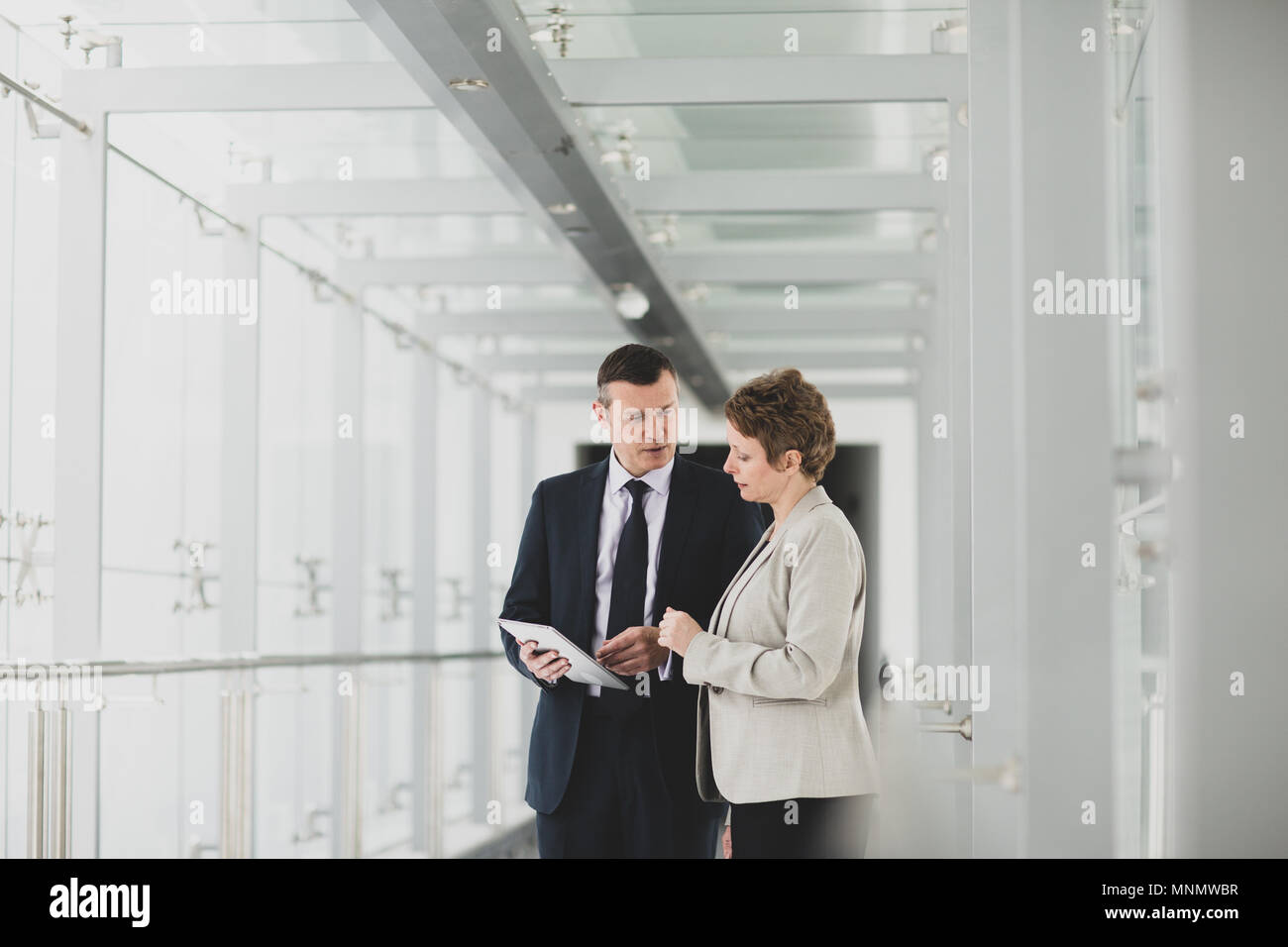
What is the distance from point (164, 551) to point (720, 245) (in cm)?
280

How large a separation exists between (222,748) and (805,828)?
2.20 m

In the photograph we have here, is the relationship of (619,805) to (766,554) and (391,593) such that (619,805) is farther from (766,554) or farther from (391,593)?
(391,593)

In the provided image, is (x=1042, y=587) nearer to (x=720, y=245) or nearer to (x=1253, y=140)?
(x=1253, y=140)

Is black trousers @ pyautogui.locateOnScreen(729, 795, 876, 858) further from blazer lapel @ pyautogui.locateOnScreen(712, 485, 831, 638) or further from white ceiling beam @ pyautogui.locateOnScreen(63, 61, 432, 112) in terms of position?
white ceiling beam @ pyautogui.locateOnScreen(63, 61, 432, 112)

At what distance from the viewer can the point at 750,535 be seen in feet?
9.84

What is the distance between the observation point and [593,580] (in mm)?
2967

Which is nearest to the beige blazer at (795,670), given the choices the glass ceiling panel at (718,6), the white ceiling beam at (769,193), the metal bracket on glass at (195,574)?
the glass ceiling panel at (718,6)

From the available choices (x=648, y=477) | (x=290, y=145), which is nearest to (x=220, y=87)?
(x=290, y=145)

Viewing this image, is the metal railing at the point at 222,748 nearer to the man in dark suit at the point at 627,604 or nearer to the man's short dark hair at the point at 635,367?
the man in dark suit at the point at 627,604

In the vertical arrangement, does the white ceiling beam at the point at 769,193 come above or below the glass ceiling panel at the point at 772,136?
below

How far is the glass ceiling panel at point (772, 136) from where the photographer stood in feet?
15.2

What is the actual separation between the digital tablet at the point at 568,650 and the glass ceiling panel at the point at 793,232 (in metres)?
3.09

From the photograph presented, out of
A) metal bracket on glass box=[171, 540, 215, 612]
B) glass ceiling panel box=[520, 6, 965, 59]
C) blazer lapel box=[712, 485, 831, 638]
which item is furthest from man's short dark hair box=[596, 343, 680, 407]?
metal bracket on glass box=[171, 540, 215, 612]
